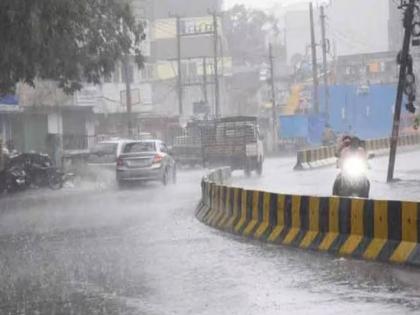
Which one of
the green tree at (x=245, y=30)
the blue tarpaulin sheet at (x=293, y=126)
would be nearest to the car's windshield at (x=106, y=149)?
the blue tarpaulin sheet at (x=293, y=126)

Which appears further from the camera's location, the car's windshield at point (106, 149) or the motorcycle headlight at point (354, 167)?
the car's windshield at point (106, 149)

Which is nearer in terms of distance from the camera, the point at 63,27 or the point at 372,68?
the point at 63,27

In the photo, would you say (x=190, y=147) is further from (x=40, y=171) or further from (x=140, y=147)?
(x=40, y=171)

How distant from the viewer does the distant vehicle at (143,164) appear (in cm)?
2664

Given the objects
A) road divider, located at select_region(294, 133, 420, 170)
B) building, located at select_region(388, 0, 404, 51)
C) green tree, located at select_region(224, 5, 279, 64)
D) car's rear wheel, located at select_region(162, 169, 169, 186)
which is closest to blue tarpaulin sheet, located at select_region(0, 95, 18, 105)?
car's rear wheel, located at select_region(162, 169, 169, 186)

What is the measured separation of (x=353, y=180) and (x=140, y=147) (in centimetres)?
1429

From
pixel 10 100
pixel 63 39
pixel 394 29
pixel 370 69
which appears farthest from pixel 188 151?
pixel 394 29

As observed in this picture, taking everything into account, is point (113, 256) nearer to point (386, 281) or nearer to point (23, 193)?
point (386, 281)

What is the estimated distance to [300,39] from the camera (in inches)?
4503

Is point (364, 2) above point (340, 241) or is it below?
above

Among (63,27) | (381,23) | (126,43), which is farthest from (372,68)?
(63,27)

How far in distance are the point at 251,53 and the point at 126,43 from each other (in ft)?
216

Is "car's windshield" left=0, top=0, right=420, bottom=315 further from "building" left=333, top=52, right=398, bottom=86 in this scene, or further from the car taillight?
"building" left=333, top=52, right=398, bottom=86

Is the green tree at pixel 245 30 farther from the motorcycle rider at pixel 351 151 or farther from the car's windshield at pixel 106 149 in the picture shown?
the motorcycle rider at pixel 351 151
